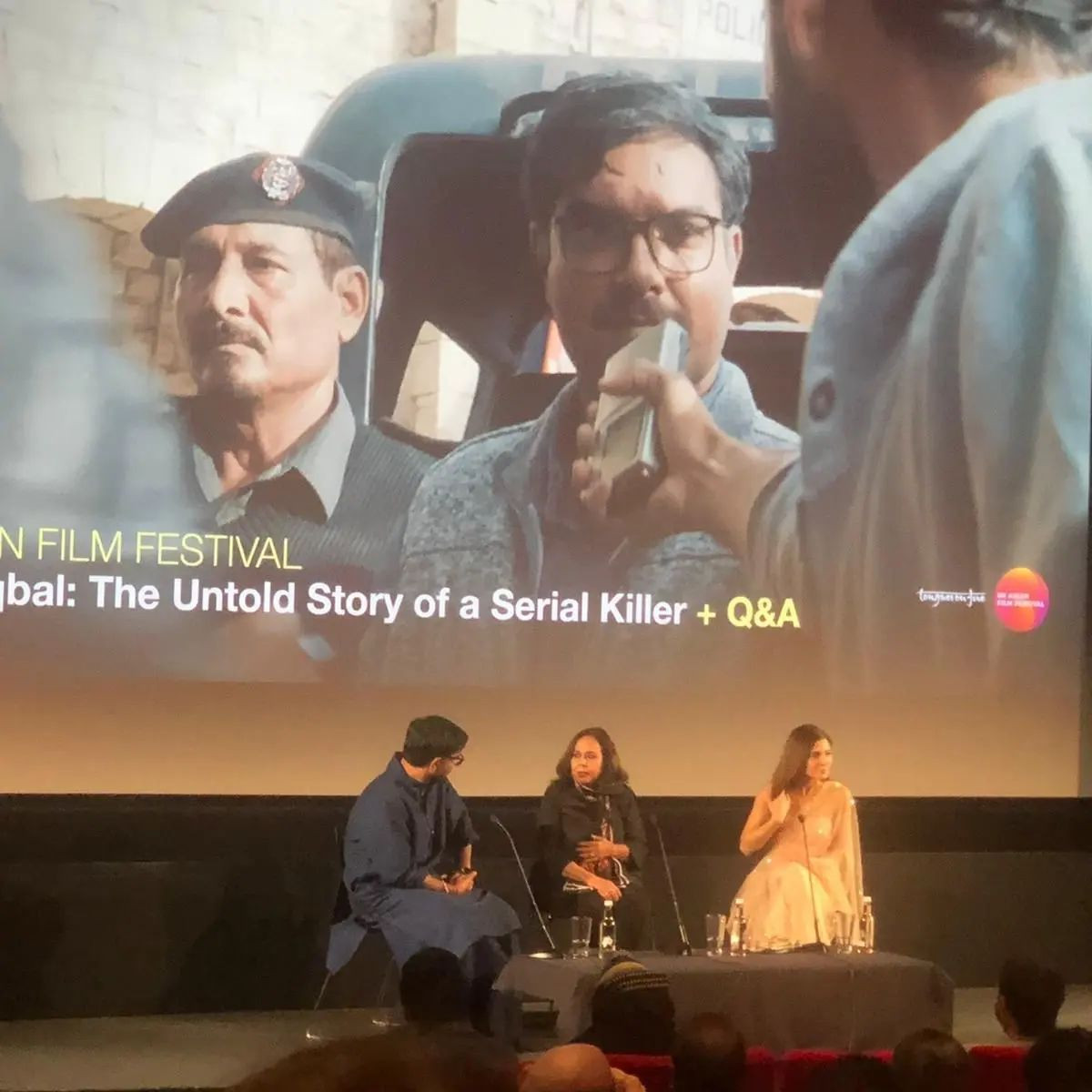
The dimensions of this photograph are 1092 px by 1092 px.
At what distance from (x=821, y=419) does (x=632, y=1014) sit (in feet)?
9.64

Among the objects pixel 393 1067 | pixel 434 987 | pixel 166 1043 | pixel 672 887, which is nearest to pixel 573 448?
pixel 672 887

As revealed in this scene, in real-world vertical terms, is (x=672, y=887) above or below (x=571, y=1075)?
below

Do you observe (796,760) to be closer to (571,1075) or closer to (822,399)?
(822,399)

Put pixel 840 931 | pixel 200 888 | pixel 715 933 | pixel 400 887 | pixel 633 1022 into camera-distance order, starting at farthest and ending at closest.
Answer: pixel 200 888 < pixel 400 887 < pixel 840 931 < pixel 715 933 < pixel 633 1022

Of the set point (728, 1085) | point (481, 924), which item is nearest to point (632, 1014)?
point (728, 1085)

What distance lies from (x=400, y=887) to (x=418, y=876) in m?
0.05

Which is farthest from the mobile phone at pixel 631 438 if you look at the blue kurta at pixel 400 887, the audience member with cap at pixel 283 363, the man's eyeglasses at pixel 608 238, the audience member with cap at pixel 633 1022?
the audience member with cap at pixel 633 1022

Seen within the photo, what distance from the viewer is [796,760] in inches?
165

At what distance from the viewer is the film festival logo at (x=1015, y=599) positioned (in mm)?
5012

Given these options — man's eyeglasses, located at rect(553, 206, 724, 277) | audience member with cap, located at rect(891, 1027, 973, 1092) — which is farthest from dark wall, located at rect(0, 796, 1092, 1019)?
audience member with cap, located at rect(891, 1027, 973, 1092)

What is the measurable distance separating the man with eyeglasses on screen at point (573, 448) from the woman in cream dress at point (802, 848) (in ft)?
2.36

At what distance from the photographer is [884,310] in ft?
16.5

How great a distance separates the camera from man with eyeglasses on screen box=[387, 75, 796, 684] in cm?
472

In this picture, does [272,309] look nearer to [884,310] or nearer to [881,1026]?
[884,310]
